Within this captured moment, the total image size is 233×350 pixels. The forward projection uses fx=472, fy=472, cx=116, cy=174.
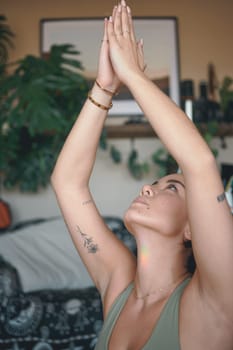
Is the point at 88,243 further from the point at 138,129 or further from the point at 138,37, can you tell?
the point at 138,37

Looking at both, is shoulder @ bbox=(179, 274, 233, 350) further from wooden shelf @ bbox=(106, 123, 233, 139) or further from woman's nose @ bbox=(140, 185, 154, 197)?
wooden shelf @ bbox=(106, 123, 233, 139)

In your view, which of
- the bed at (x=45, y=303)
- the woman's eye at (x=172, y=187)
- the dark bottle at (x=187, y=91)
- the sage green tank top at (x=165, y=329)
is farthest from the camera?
the dark bottle at (x=187, y=91)

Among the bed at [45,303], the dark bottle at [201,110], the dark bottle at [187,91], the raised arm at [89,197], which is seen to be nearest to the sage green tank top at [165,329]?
→ the raised arm at [89,197]

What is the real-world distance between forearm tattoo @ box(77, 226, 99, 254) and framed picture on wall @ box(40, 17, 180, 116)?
87.4 inches

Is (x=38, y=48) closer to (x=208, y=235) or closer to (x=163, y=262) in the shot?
(x=163, y=262)

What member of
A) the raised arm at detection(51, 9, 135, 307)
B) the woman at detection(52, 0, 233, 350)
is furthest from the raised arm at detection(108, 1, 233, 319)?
the raised arm at detection(51, 9, 135, 307)

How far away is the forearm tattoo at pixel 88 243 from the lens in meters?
1.26

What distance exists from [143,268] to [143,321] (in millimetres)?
123

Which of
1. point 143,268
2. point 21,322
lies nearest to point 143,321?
point 143,268

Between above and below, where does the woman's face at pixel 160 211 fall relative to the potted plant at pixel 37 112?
above

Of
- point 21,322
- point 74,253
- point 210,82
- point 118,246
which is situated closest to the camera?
point 118,246

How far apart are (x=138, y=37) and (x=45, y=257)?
1709 millimetres

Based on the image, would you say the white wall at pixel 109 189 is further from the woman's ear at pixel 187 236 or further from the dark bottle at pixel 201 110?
the woman's ear at pixel 187 236

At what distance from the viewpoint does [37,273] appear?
249 cm
